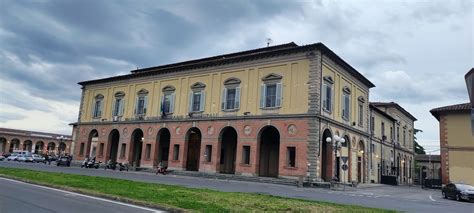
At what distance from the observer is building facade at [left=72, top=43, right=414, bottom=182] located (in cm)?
3041

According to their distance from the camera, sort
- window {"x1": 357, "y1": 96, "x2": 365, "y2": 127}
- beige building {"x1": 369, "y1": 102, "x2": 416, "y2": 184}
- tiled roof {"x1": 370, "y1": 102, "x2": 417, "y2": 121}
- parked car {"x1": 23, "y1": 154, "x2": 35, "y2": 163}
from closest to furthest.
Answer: window {"x1": 357, "y1": 96, "x2": 365, "y2": 127} → beige building {"x1": 369, "y1": 102, "x2": 416, "y2": 184} → tiled roof {"x1": 370, "y1": 102, "x2": 417, "y2": 121} → parked car {"x1": 23, "y1": 154, "x2": 35, "y2": 163}

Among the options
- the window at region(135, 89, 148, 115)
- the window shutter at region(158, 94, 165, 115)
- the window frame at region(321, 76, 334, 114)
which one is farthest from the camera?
the window at region(135, 89, 148, 115)

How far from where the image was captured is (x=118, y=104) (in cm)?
4534

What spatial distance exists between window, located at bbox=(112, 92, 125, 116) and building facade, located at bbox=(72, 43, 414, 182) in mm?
132

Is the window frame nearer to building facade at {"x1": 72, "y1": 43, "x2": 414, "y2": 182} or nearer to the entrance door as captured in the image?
building facade at {"x1": 72, "y1": 43, "x2": 414, "y2": 182}

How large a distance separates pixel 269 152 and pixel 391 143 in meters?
23.8

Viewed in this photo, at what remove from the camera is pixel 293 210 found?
10211 millimetres

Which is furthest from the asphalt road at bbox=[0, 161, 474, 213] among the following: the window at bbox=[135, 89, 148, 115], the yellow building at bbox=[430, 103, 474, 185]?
the window at bbox=[135, 89, 148, 115]

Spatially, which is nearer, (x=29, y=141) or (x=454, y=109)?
(x=454, y=109)

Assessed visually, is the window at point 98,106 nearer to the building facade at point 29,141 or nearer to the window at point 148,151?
the window at point 148,151

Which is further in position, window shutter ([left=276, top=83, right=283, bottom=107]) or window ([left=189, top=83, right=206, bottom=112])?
window ([left=189, top=83, right=206, bottom=112])

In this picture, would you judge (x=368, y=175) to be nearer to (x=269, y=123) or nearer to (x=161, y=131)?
(x=269, y=123)

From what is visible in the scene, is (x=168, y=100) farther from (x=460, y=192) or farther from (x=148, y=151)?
(x=460, y=192)

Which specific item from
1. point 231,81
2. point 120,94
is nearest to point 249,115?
point 231,81
